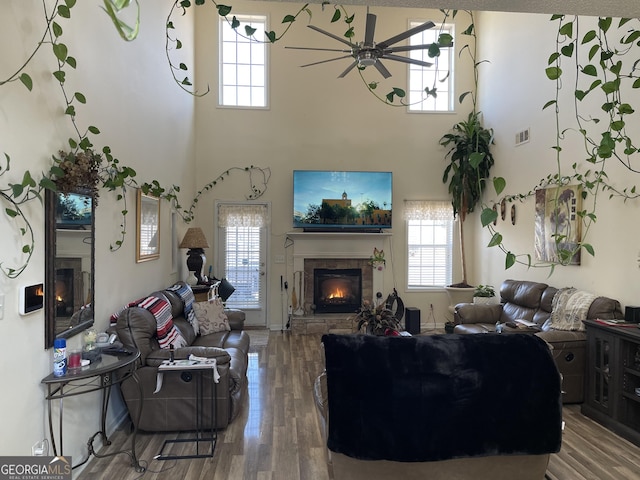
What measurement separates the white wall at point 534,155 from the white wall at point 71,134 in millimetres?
4792

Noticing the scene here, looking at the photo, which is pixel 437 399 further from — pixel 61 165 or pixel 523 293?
pixel 523 293

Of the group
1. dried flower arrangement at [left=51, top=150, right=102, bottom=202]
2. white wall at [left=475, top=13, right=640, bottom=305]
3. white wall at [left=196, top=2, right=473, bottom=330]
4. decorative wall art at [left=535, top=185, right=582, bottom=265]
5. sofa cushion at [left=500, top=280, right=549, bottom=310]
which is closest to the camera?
dried flower arrangement at [left=51, top=150, right=102, bottom=202]

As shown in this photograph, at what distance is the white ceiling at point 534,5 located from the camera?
178cm

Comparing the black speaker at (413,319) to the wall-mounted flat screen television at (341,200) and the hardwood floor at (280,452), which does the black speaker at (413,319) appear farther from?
the hardwood floor at (280,452)

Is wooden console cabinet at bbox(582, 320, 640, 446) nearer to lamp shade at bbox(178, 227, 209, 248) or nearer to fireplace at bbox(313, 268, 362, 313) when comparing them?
Answer: fireplace at bbox(313, 268, 362, 313)

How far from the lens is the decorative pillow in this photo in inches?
184

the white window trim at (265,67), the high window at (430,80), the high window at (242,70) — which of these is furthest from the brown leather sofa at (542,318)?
the high window at (242,70)

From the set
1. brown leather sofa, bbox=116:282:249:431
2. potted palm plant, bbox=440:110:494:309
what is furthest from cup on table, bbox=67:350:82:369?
potted palm plant, bbox=440:110:494:309

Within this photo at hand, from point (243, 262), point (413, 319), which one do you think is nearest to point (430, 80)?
point (413, 319)

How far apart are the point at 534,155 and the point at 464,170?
1.39 meters

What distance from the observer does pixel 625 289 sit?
387cm

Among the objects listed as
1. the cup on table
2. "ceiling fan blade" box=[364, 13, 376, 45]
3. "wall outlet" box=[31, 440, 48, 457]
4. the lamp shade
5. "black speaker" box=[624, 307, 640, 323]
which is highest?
"ceiling fan blade" box=[364, 13, 376, 45]

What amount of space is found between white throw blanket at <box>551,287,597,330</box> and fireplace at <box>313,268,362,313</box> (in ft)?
10.6

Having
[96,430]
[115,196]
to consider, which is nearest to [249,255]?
[115,196]
